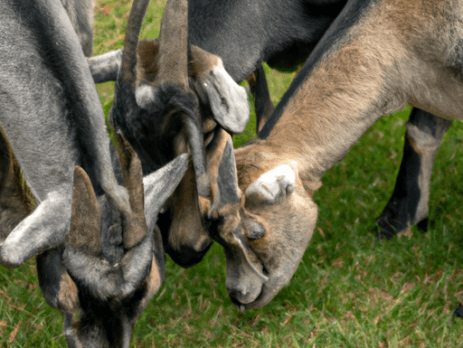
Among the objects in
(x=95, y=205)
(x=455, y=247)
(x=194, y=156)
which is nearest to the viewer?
(x=95, y=205)

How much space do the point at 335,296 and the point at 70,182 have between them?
214 centimetres

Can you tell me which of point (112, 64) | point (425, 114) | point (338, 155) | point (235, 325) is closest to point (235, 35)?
point (112, 64)

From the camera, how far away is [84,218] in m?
2.46

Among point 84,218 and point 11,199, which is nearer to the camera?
point 84,218

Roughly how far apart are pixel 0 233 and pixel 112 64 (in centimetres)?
138

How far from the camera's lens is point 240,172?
3.29 m

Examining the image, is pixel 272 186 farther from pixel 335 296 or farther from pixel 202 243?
pixel 335 296

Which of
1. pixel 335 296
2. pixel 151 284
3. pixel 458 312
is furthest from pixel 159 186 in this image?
pixel 458 312

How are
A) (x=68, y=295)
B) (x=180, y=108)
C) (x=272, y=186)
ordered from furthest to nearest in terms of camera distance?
1. (x=180, y=108)
2. (x=272, y=186)
3. (x=68, y=295)

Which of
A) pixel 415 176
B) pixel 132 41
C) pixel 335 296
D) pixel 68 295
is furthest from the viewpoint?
pixel 415 176

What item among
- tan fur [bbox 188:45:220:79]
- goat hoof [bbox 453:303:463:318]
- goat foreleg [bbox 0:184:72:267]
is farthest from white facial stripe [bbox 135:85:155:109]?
goat hoof [bbox 453:303:463:318]

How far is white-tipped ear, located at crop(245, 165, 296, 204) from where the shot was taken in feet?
10.1

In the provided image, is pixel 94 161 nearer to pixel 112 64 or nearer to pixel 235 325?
pixel 112 64

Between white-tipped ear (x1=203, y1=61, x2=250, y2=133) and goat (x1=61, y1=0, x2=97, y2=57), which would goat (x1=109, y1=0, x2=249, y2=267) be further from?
goat (x1=61, y1=0, x2=97, y2=57)
